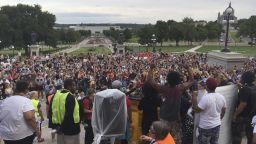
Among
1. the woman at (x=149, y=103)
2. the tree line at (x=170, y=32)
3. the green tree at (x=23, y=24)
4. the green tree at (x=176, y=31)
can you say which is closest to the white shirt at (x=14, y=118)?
the woman at (x=149, y=103)

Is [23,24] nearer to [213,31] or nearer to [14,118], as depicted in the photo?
[213,31]

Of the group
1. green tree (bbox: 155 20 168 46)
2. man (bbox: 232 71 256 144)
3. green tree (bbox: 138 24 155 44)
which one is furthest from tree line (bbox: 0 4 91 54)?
man (bbox: 232 71 256 144)

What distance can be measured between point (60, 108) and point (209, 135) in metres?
2.65

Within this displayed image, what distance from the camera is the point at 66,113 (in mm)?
7578

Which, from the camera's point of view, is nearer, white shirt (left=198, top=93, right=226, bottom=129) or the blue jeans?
white shirt (left=198, top=93, right=226, bottom=129)

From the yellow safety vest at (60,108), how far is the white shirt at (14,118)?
96 cm

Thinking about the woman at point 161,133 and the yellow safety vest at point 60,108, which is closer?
the woman at point 161,133

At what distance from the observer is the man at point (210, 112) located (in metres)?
7.51

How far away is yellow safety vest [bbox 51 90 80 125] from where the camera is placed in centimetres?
756

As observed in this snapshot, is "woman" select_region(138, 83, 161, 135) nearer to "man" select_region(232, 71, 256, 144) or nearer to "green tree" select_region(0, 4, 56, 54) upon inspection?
"man" select_region(232, 71, 256, 144)

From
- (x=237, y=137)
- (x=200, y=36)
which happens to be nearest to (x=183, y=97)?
(x=237, y=137)

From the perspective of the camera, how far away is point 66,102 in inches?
296

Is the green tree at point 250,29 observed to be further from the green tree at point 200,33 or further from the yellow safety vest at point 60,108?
the yellow safety vest at point 60,108

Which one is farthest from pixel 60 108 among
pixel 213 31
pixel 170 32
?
pixel 213 31
